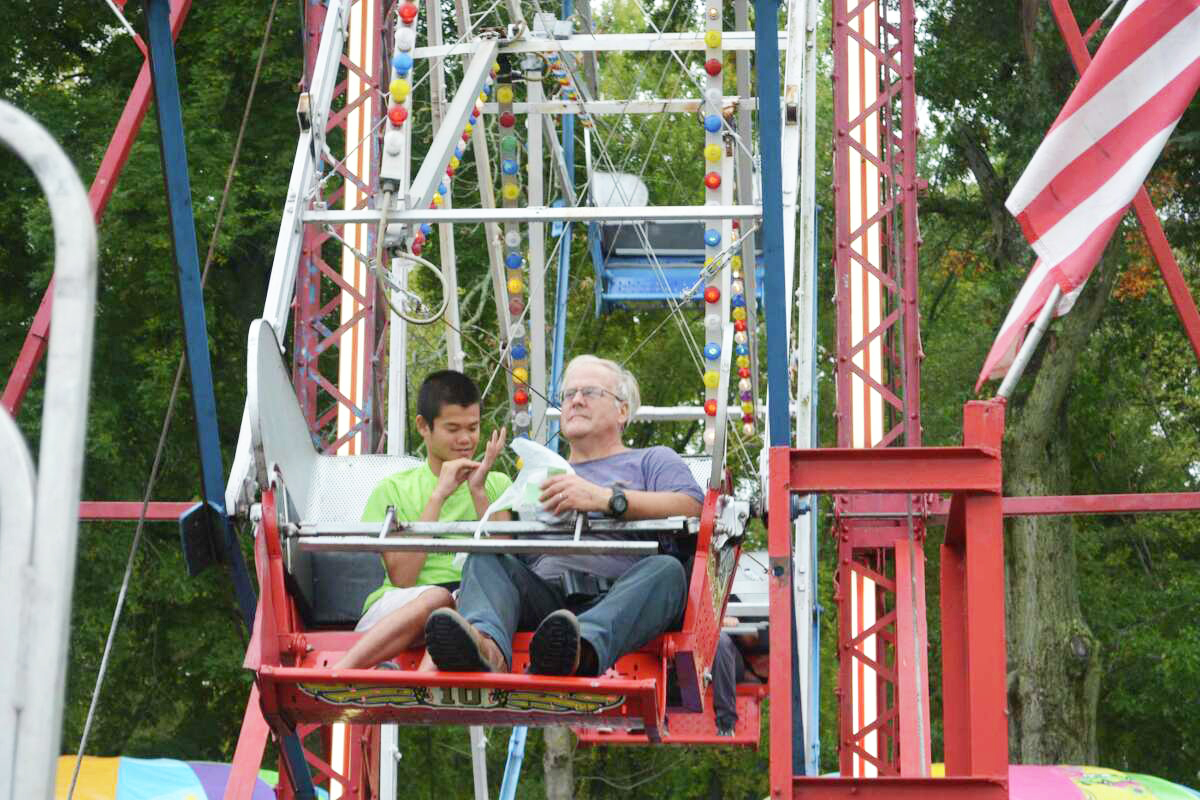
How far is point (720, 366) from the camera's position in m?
5.40

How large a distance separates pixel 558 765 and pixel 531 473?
1411 cm

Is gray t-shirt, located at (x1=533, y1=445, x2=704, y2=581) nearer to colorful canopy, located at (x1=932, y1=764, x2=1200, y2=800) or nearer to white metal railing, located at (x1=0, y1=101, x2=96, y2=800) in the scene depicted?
white metal railing, located at (x1=0, y1=101, x2=96, y2=800)

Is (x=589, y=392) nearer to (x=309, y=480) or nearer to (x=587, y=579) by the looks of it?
(x=587, y=579)

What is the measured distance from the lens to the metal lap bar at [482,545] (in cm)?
470

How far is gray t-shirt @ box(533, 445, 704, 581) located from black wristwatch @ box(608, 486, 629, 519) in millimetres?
96

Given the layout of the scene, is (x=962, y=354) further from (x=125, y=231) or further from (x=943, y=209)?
(x=125, y=231)

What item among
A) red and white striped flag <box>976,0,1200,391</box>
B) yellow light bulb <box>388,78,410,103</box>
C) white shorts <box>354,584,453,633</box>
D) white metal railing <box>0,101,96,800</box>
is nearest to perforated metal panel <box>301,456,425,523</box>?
white shorts <box>354,584,453,633</box>

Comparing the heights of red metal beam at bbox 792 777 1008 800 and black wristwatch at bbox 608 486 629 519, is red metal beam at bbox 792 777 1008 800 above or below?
below

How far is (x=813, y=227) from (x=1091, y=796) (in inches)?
201

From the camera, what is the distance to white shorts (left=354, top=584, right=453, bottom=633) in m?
4.93

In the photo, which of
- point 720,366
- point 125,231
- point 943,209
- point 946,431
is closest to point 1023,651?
point 946,431

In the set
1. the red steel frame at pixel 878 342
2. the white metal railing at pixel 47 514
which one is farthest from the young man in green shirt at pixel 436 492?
the white metal railing at pixel 47 514

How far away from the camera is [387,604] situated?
4980mm

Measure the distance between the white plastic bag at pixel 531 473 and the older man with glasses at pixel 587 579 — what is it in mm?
57
